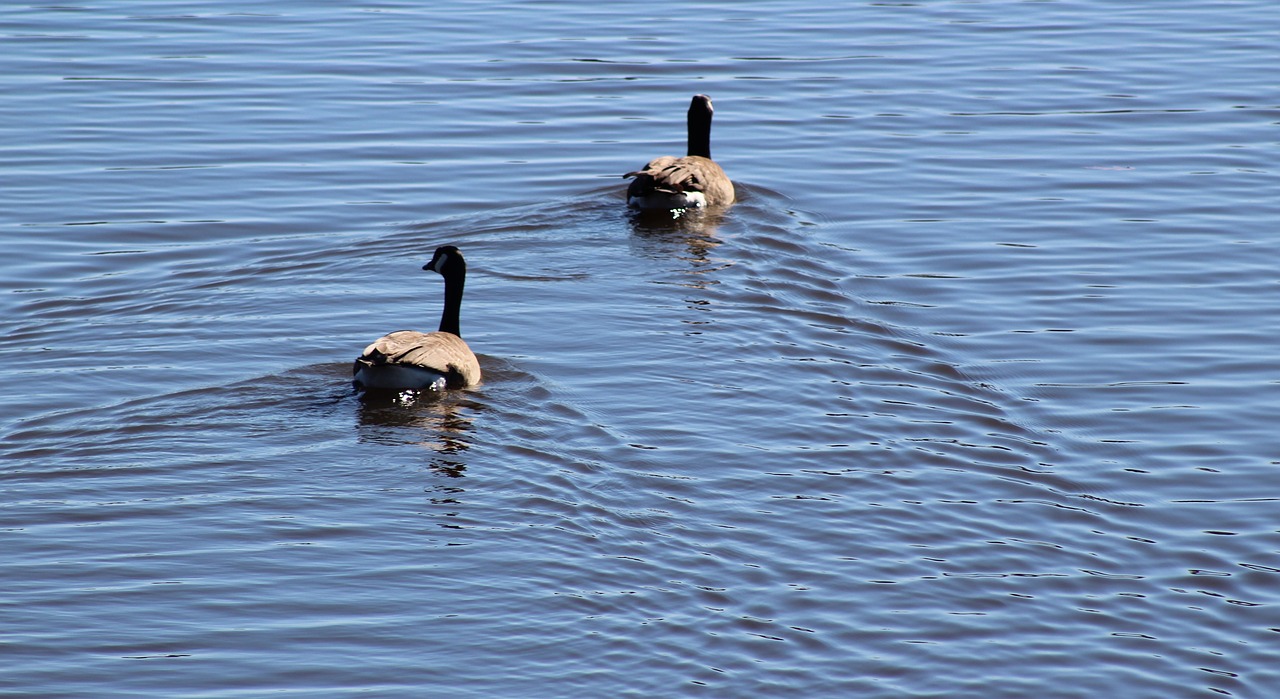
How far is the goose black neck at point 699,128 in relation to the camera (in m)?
20.5

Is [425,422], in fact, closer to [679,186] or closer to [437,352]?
[437,352]

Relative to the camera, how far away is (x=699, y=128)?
67.8 ft

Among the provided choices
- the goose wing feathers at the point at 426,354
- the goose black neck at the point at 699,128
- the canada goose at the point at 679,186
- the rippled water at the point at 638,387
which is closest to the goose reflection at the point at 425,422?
the rippled water at the point at 638,387

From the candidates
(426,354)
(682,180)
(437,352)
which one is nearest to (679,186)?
(682,180)

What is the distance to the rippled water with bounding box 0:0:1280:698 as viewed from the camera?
31.3ft

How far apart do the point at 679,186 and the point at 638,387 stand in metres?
5.54

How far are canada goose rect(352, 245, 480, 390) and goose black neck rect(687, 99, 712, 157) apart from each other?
765 centimetres

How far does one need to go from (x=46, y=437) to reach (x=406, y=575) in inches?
143

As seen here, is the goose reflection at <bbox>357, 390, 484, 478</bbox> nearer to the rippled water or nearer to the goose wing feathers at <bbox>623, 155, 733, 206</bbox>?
the rippled water

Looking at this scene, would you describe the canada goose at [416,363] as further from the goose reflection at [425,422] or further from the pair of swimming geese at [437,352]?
the goose reflection at [425,422]

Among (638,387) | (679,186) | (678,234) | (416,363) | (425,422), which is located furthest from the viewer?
(679,186)

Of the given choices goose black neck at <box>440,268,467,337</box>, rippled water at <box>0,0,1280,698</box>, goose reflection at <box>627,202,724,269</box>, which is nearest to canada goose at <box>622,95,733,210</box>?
goose reflection at <box>627,202,724,269</box>

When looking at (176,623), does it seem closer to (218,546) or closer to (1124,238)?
(218,546)

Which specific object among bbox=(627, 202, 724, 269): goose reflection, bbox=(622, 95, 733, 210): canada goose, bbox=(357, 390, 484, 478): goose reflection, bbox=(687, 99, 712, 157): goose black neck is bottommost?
bbox=(357, 390, 484, 478): goose reflection
